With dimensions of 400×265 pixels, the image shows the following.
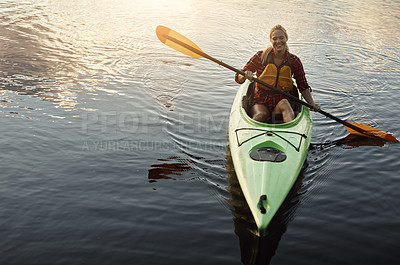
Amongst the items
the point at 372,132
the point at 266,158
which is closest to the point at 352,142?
the point at 372,132

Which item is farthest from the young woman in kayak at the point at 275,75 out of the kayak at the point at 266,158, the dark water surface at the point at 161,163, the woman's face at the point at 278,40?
the dark water surface at the point at 161,163

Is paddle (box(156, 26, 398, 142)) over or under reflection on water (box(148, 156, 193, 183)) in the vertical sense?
over

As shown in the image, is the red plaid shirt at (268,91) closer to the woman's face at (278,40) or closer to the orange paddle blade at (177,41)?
the woman's face at (278,40)

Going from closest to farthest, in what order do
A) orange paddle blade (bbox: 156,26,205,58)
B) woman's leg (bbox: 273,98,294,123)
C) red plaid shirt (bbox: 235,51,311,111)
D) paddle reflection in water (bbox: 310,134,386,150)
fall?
woman's leg (bbox: 273,98,294,123) → red plaid shirt (bbox: 235,51,311,111) → paddle reflection in water (bbox: 310,134,386,150) → orange paddle blade (bbox: 156,26,205,58)

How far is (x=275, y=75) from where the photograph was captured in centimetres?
523

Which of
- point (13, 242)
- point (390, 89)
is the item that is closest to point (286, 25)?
point (390, 89)

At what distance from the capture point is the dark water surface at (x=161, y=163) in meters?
3.44

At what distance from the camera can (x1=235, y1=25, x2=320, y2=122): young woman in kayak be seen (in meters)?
5.11

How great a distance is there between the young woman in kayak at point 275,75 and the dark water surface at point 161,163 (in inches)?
30.1

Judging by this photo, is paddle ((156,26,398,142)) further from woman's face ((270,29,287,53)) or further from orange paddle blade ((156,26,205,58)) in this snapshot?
woman's face ((270,29,287,53))

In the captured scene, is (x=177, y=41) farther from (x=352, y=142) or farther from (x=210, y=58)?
(x=352, y=142)

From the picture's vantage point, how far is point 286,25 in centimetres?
1420

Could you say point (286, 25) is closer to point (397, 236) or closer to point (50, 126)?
point (50, 126)

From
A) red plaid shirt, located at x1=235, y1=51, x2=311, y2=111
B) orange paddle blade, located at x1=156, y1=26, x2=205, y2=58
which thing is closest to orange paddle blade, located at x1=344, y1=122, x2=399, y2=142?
red plaid shirt, located at x1=235, y1=51, x2=311, y2=111
